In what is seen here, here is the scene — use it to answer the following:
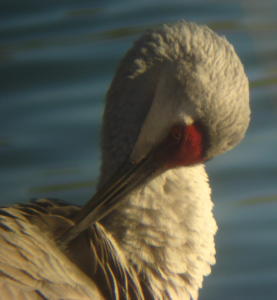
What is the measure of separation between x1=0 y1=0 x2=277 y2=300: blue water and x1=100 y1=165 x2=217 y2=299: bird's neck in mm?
926

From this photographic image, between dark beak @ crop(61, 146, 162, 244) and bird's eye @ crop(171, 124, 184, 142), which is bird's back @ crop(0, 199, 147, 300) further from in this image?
bird's eye @ crop(171, 124, 184, 142)

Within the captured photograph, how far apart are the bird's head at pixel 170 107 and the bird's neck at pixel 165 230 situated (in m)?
0.16

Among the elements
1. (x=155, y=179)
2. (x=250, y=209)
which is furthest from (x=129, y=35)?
(x=155, y=179)

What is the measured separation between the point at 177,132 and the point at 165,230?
47cm

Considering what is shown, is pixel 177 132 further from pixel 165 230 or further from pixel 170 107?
pixel 165 230

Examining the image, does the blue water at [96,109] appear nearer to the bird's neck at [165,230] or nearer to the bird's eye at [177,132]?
the bird's neck at [165,230]

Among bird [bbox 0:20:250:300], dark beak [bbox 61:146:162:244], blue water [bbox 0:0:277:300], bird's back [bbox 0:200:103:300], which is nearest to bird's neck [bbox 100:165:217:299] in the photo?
bird [bbox 0:20:250:300]

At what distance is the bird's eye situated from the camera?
3.89m

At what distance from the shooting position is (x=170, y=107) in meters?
3.90

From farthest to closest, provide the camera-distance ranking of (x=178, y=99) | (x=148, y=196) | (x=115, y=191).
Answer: (x=148, y=196), (x=115, y=191), (x=178, y=99)

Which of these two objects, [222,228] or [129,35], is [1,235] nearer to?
[222,228]

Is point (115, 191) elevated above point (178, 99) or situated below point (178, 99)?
below

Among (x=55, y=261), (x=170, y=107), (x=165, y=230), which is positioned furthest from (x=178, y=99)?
(x=55, y=261)

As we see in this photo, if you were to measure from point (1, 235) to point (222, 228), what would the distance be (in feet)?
5.87
